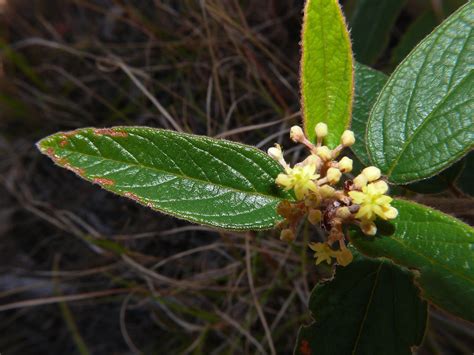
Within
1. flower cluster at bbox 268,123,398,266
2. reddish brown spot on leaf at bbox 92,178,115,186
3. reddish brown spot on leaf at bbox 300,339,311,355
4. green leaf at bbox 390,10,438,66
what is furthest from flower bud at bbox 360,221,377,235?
green leaf at bbox 390,10,438,66

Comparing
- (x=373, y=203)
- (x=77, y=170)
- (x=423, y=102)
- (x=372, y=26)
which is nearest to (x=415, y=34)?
(x=372, y=26)

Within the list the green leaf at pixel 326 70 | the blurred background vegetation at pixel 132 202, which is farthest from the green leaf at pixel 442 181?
the blurred background vegetation at pixel 132 202

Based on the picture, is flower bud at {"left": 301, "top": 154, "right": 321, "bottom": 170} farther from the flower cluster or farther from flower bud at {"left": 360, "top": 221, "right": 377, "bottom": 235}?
flower bud at {"left": 360, "top": 221, "right": 377, "bottom": 235}

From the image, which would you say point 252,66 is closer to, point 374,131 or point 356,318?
point 374,131

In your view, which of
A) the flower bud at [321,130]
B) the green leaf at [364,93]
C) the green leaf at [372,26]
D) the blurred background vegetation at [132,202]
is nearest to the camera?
the flower bud at [321,130]

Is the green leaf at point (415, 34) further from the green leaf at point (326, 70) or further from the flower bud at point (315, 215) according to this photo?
the flower bud at point (315, 215)

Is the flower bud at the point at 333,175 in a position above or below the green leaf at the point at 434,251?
above

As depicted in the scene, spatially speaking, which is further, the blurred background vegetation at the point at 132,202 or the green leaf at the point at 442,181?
the blurred background vegetation at the point at 132,202
